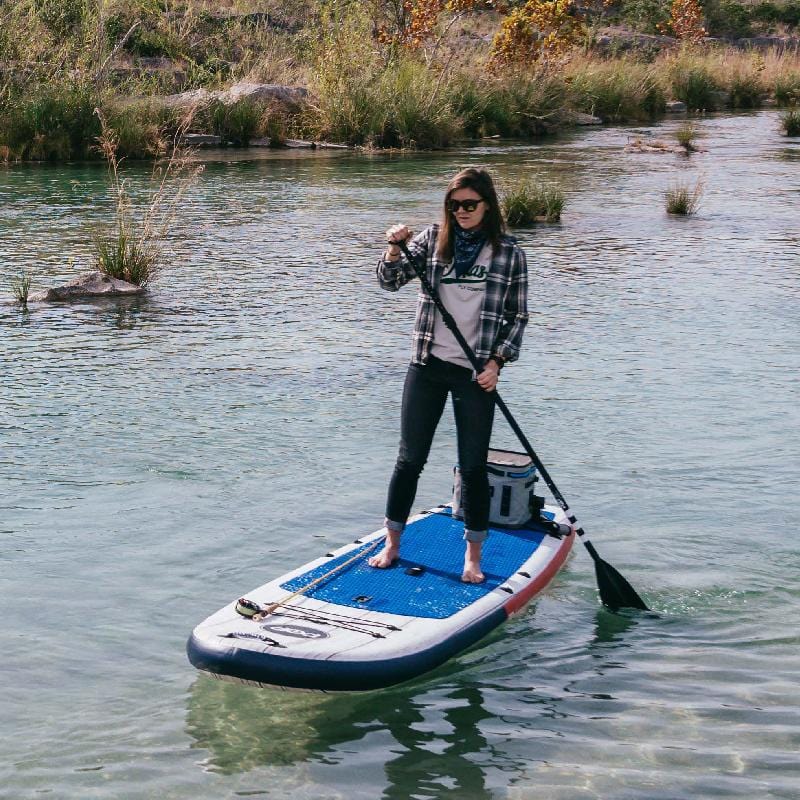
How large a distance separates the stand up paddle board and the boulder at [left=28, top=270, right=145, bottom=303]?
23.3 ft

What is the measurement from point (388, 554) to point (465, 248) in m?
1.34

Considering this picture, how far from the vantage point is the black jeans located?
5.40 meters

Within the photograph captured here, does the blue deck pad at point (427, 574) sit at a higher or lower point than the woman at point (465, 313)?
lower

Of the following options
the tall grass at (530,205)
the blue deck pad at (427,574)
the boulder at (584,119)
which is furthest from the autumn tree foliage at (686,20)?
the blue deck pad at (427,574)

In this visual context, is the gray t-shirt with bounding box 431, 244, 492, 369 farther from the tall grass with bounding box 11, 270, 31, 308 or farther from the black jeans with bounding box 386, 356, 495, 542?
the tall grass with bounding box 11, 270, 31, 308

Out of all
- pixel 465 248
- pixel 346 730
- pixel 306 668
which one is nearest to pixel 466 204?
pixel 465 248

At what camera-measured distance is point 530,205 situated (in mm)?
16500

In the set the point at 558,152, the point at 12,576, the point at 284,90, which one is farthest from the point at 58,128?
the point at 12,576

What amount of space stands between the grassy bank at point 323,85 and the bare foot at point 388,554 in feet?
52.2

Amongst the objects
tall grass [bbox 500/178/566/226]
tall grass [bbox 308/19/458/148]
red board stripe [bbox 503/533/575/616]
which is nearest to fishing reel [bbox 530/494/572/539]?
red board stripe [bbox 503/533/575/616]

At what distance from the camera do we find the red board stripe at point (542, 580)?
5.47 m

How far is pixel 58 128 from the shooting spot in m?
22.5

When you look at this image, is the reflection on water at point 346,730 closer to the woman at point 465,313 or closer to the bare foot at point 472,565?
the bare foot at point 472,565

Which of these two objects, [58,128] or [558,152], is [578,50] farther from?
[58,128]
